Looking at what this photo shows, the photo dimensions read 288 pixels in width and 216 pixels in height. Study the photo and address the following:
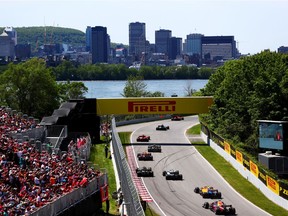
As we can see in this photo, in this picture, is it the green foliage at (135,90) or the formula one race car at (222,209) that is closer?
the formula one race car at (222,209)

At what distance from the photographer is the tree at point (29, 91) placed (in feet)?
335

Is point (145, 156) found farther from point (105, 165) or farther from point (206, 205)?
point (206, 205)

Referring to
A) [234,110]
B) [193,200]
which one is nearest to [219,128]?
[234,110]

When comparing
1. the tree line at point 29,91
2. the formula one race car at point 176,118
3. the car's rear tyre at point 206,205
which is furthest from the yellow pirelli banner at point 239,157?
the formula one race car at point 176,118

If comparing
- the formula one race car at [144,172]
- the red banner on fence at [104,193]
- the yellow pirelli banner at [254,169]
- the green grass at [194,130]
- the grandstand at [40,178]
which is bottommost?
the formula one race car at [144,172]

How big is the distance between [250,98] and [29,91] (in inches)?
1455

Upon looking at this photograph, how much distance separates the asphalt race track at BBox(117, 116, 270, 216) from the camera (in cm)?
4816

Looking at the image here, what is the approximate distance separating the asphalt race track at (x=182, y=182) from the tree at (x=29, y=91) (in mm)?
17402

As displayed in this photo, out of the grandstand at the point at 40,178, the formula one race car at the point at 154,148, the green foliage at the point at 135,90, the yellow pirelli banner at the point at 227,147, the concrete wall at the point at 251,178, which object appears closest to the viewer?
the grandstand at the point at 40,178

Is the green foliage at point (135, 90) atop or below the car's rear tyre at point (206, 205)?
atop

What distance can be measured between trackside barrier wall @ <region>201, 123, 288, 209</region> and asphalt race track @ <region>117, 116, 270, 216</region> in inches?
72.2

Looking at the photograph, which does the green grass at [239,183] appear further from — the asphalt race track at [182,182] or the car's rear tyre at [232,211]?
the car's rear tyre at [232,211]

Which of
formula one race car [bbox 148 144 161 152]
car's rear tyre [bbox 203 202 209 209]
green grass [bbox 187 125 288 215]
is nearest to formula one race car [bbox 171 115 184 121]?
green grass [bbox 187 125 288 215]

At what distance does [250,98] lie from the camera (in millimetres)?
78812
